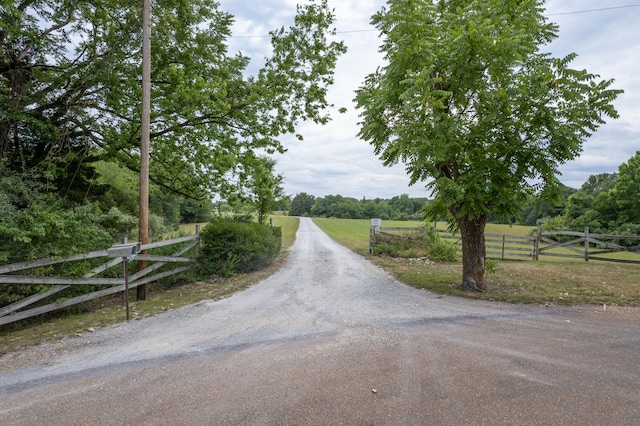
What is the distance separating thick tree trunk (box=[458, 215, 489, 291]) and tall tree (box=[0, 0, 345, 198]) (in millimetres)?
5911

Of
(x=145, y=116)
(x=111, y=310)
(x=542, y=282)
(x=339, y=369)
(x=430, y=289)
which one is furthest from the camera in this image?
(x=542, y=282)

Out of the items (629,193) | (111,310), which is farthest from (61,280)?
(629,193)

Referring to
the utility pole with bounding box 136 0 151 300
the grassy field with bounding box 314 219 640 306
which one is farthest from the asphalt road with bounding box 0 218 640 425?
the utility pole with bounding box 136 0 151 300

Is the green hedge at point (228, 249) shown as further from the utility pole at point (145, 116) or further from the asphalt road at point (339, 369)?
the asphalt road at point (339, 369)

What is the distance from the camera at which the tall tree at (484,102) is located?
6.04 meters

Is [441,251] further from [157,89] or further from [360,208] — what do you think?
[360,208]

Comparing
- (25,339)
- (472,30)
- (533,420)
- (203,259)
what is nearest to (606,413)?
(533,420)

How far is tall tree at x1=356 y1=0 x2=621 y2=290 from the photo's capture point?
604cm

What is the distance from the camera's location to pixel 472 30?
5.83 meters

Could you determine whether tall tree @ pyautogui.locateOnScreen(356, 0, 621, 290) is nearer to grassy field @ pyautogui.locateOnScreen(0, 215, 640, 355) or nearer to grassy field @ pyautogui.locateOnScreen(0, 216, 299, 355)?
grassy field @ pyautogui.locateOnScreen(0, 215, 640, 355)

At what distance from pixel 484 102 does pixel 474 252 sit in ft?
11.9

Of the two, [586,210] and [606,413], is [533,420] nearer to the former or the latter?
[606,413]

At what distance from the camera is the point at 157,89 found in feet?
28.8

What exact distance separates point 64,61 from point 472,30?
10.1 m
